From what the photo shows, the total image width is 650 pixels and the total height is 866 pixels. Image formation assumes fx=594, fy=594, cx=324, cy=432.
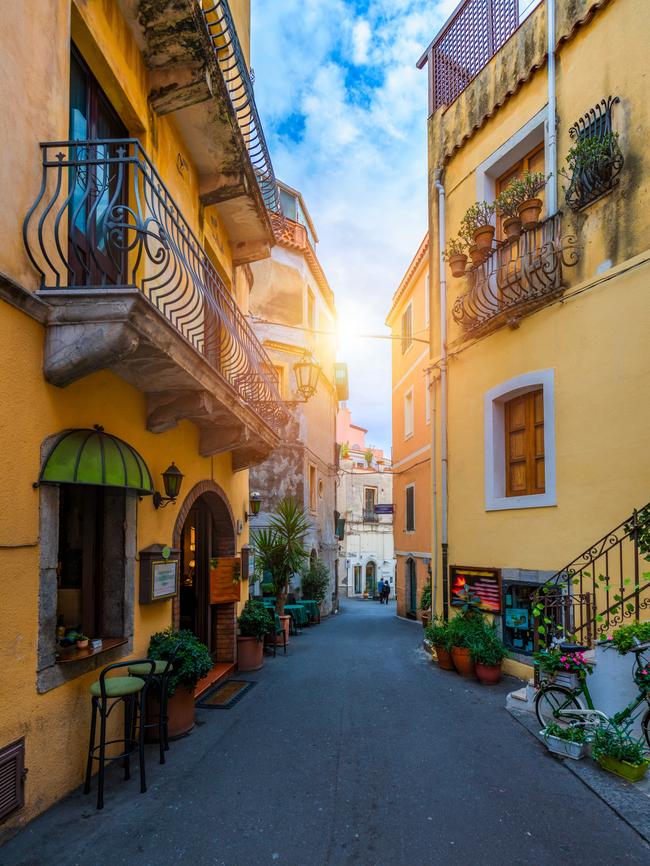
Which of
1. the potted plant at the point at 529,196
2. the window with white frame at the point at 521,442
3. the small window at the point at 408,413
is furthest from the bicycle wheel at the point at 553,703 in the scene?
the small window at the point at 408,413

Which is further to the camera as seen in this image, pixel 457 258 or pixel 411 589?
pixel 411 589

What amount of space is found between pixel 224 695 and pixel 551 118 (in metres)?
9.98

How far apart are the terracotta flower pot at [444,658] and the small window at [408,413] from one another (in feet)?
36.9

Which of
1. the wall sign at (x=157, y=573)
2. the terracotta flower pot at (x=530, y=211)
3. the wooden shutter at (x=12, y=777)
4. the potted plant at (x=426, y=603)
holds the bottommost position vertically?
the potted plant at (x=426, y=603)

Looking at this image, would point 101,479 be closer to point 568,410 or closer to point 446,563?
point 568,410

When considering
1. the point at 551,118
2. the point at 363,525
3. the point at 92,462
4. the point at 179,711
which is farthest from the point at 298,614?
the point at 363,525

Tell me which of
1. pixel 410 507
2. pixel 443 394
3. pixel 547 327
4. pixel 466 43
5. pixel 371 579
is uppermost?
pixel 466 43

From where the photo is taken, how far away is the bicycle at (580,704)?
5596mm

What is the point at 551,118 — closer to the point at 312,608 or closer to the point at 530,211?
the point at 530,211

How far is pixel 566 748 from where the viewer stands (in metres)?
5.82

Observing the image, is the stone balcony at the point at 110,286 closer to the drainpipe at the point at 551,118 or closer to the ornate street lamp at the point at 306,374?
the ornate street lamp at the point at 306,374

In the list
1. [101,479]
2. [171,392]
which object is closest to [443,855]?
[101,479]

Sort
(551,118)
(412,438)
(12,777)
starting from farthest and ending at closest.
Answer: (412,438)
(551,118)
(12,777)

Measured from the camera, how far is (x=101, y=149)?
6.15 meters
